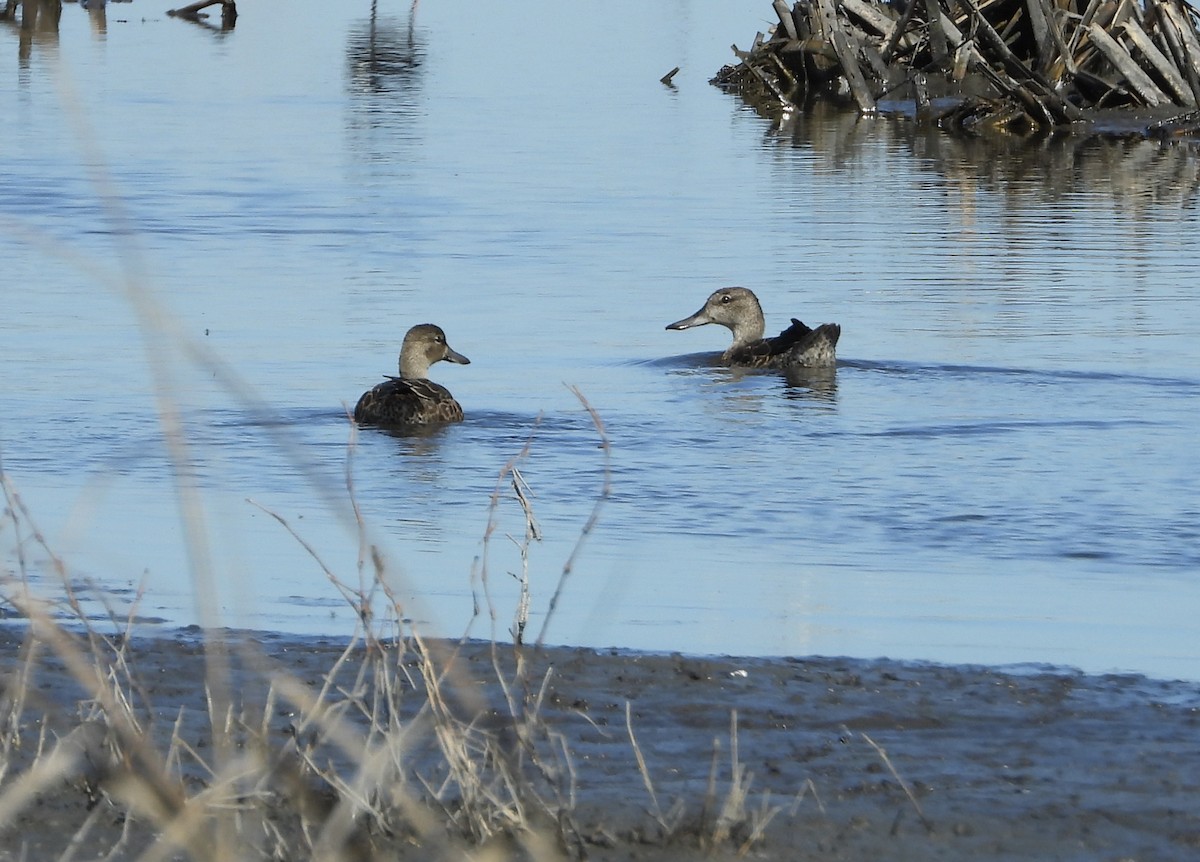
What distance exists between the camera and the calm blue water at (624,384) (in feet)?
22.8

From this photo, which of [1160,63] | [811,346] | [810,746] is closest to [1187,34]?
[1160,63]

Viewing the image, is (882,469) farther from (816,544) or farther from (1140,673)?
(1140,673)

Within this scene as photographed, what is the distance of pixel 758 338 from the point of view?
13.7 m

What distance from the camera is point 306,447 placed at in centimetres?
1036

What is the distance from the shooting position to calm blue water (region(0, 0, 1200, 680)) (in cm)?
695

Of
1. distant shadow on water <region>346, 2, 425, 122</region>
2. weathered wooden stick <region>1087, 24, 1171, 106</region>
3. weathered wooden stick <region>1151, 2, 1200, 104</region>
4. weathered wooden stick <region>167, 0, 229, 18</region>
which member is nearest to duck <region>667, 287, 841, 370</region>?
weathered wooden stick <region>1087, 24, 1171, 106</region>

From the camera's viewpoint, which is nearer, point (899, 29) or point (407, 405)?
point (407, 405)

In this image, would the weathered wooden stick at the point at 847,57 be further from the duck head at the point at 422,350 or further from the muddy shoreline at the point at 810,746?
the muddy shoreline at the point at 810,746

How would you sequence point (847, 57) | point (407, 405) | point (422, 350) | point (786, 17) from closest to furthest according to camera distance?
point (407, 405) → point (422, 350) → point (847, 57) → point (786, 17)

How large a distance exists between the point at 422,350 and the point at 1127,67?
18.0 metres

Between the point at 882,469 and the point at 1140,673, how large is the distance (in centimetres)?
350

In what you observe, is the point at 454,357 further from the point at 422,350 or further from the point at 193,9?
the point at 193,9

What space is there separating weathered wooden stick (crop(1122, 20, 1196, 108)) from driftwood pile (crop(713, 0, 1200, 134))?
2cm

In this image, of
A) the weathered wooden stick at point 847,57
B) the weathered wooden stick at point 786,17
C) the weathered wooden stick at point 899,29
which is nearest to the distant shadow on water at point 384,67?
the weathered wooden stick at point 786,17
